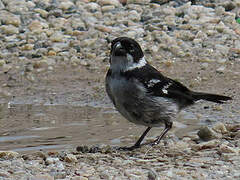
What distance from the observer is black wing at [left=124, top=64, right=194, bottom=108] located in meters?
7.04

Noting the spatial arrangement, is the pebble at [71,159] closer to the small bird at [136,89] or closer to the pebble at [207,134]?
the small bird at [136,89]

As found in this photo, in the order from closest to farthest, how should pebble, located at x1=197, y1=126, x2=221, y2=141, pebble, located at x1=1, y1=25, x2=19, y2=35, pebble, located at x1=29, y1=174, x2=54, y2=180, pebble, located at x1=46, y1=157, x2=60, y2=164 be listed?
1. pebble, located at x1=29, y1=174, x2=54, y2=180
2. pebble, located at x1=46, y1=157, x2=60, y2=164
3. pebble, located at x1=197, y1=126, x2=221, y2=141
4. pebble, located at x1=1, y1=25, x2=19, y2=35

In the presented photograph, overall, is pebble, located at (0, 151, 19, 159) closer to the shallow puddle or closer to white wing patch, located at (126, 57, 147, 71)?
the shallow puddle

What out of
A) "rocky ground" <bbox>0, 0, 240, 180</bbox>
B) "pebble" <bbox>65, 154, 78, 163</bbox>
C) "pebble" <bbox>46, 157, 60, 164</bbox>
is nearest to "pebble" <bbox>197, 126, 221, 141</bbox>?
"rocky ground" <bbox>0, 0, 240, 180</bbox>

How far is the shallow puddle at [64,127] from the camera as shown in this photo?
26.0ft

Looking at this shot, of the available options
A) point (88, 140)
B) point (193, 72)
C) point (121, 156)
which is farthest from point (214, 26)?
point (121, 156)

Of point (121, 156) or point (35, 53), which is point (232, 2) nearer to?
point (35, 53)

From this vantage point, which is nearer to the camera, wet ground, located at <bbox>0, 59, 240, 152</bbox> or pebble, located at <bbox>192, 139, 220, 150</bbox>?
pebble, located at <bbox>192, 139, 220, 150</bbox>

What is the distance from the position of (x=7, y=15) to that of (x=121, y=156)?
7.27 meters

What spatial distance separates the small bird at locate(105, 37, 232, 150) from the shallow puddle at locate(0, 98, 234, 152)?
78 cm

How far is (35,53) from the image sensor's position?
1191 centimetres

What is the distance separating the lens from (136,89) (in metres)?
6.99

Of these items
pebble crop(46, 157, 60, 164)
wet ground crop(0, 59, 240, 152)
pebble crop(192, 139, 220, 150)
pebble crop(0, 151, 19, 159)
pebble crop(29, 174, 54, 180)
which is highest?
pebble crop(29, 174, 54, 180)

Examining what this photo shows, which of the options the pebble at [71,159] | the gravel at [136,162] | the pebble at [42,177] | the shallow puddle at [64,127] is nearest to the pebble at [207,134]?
the gravel at [136,162]
